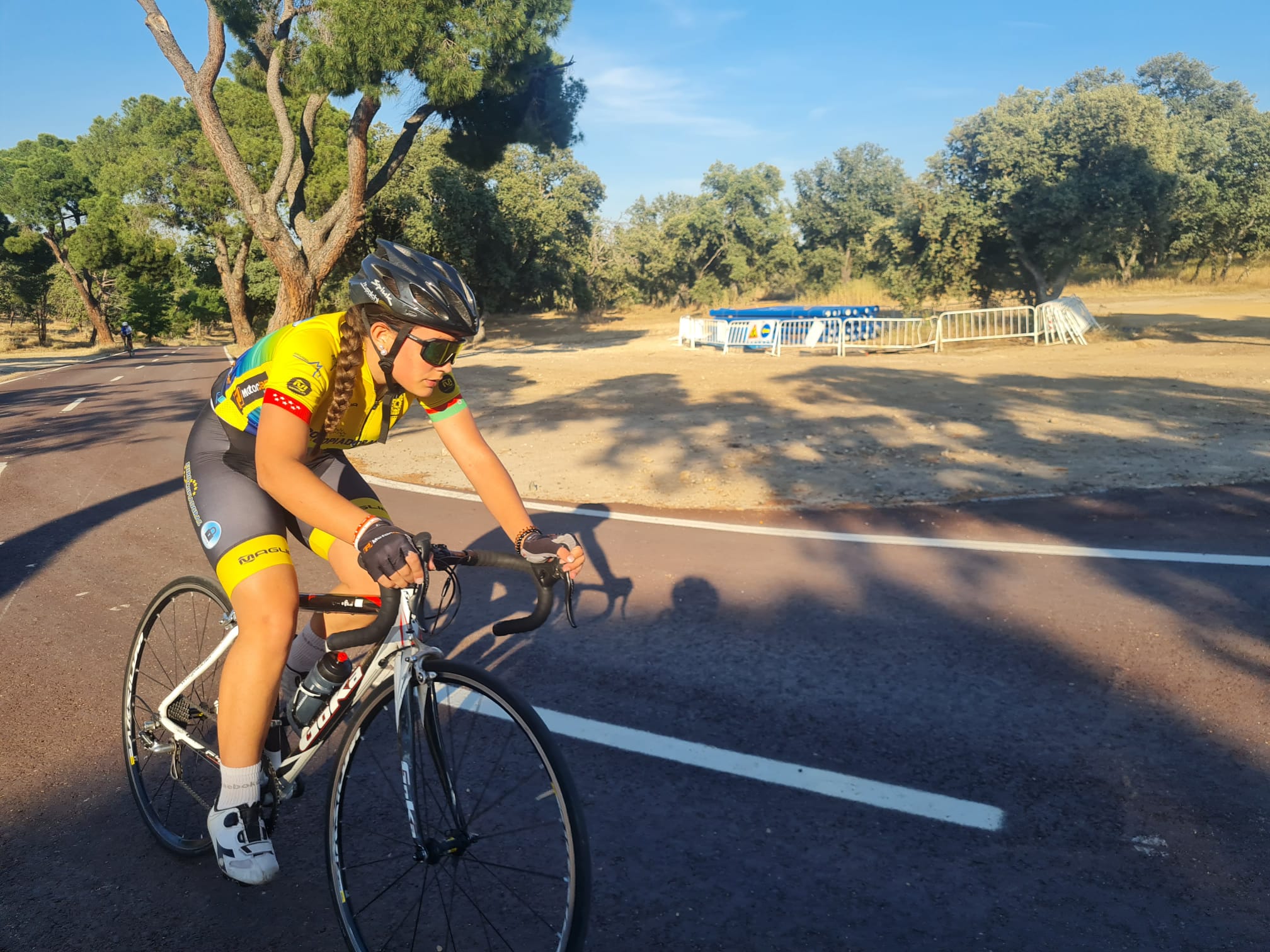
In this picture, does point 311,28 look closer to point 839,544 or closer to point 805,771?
point 839,544

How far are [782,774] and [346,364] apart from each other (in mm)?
2225

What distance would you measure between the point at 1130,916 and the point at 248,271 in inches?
2192

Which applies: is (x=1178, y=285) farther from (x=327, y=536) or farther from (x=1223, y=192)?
(x=327, y=536)

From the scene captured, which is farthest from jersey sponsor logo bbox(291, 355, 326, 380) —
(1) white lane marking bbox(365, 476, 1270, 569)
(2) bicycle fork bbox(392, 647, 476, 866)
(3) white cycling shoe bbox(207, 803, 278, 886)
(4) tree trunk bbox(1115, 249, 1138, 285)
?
(4) tree trunk bbox(1115, 249, 1138, 285)

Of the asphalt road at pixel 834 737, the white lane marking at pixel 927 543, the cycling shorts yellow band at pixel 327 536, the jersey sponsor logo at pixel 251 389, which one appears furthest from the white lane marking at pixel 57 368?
the jersey sponsor logo at pixel 251 389

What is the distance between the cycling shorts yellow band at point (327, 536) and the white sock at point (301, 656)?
0.86ft

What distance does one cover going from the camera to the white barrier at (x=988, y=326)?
27078 mm

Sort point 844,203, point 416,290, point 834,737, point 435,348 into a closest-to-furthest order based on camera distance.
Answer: point 416,290 → point 435,348 → point 834,737 → point 844,203

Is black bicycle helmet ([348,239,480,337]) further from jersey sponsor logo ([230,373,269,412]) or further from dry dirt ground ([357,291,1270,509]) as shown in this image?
dry dirt ground ([357,291,1270,509])

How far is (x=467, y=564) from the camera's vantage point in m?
2.61

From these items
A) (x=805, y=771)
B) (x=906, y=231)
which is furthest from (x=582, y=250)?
(x=805, y=771)

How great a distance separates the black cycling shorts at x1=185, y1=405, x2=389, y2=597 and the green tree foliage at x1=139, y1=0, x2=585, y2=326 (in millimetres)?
18054

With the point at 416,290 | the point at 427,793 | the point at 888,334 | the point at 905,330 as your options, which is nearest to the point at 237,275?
the point at 888,334

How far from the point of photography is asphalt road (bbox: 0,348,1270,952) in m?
2.86
